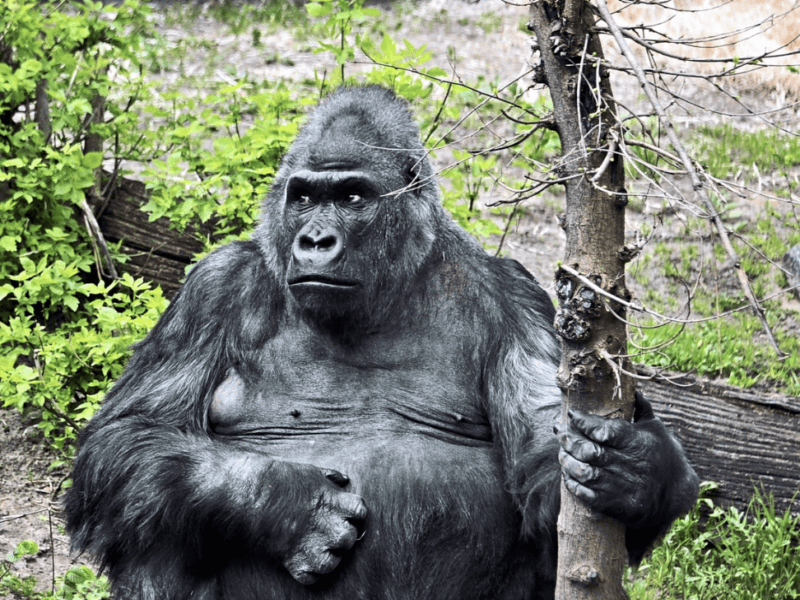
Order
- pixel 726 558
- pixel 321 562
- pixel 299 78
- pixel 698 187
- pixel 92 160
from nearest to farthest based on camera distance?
pixel 698 187, pixel 321 562, pixel 726 558, pixel 92 160, pixel 299 78

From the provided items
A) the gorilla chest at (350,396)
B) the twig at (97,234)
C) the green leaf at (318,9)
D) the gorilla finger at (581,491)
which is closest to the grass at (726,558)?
the gorilla chest at (350,396)

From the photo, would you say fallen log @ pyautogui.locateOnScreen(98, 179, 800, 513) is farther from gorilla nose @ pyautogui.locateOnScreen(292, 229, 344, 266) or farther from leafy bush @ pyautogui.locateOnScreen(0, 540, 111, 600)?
leafy bush @ pyautogui.locateOnScreen(0, 540, 111, 600)

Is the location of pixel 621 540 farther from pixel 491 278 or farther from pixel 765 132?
pixel 765 132

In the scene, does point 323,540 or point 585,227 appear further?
point 323,540

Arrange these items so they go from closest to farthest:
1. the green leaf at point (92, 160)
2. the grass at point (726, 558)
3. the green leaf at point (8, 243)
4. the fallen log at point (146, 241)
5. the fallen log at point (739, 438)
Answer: the grass at point (726, 558) → the fallen log at point (739, 438) → the green leaf at point (8, 243) → the green leaf at point (92, 160) → the fallen log at point (146, 241)

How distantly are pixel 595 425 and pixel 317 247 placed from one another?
49.2 inches

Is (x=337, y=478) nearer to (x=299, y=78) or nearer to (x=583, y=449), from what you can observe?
(x=583, y=449)

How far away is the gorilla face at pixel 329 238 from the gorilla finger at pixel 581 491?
1163 millimetres

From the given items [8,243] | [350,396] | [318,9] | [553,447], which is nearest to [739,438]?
[553,447]

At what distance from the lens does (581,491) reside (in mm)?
2631

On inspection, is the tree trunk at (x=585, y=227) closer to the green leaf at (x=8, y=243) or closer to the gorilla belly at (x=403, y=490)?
the gorilla belly at (x=403, y=490)

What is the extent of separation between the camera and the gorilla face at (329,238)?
3438mm

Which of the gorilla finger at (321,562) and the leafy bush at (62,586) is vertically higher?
the gorilla finger at (321,562)

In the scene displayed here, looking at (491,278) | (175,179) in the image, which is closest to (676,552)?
(491,278)
